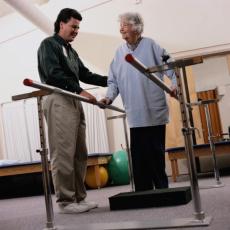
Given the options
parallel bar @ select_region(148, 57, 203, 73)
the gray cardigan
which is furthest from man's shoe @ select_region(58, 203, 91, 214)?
parallel bar @ select_region(148, 57, 203, 73)

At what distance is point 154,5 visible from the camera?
6547 millimetres

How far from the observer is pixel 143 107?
2.81 m

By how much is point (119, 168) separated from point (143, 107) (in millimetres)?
2915

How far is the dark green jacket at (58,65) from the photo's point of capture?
2.66m

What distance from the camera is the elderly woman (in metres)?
2.81

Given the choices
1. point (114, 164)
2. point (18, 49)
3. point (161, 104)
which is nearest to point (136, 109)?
point (161, 104)

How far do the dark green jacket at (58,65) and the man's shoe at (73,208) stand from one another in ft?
2.60

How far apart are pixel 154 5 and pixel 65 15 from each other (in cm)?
405

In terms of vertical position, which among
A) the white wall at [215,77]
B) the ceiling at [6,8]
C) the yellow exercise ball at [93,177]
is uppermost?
the ceiling at [6,8]

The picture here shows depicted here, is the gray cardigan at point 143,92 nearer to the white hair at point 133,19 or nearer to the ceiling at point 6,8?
the white hair at point 133,19

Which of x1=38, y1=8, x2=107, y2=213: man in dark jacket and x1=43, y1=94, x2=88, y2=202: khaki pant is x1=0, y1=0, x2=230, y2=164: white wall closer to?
x1=38, y1=8, x2=107, y2=213: man in dark jacket

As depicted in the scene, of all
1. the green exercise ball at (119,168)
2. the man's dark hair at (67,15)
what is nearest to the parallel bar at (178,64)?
the man's dark hair at (67,15)

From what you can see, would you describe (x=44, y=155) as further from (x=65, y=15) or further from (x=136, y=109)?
(x=65, y=15)

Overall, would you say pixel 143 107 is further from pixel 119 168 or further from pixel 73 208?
pixel 119 168
